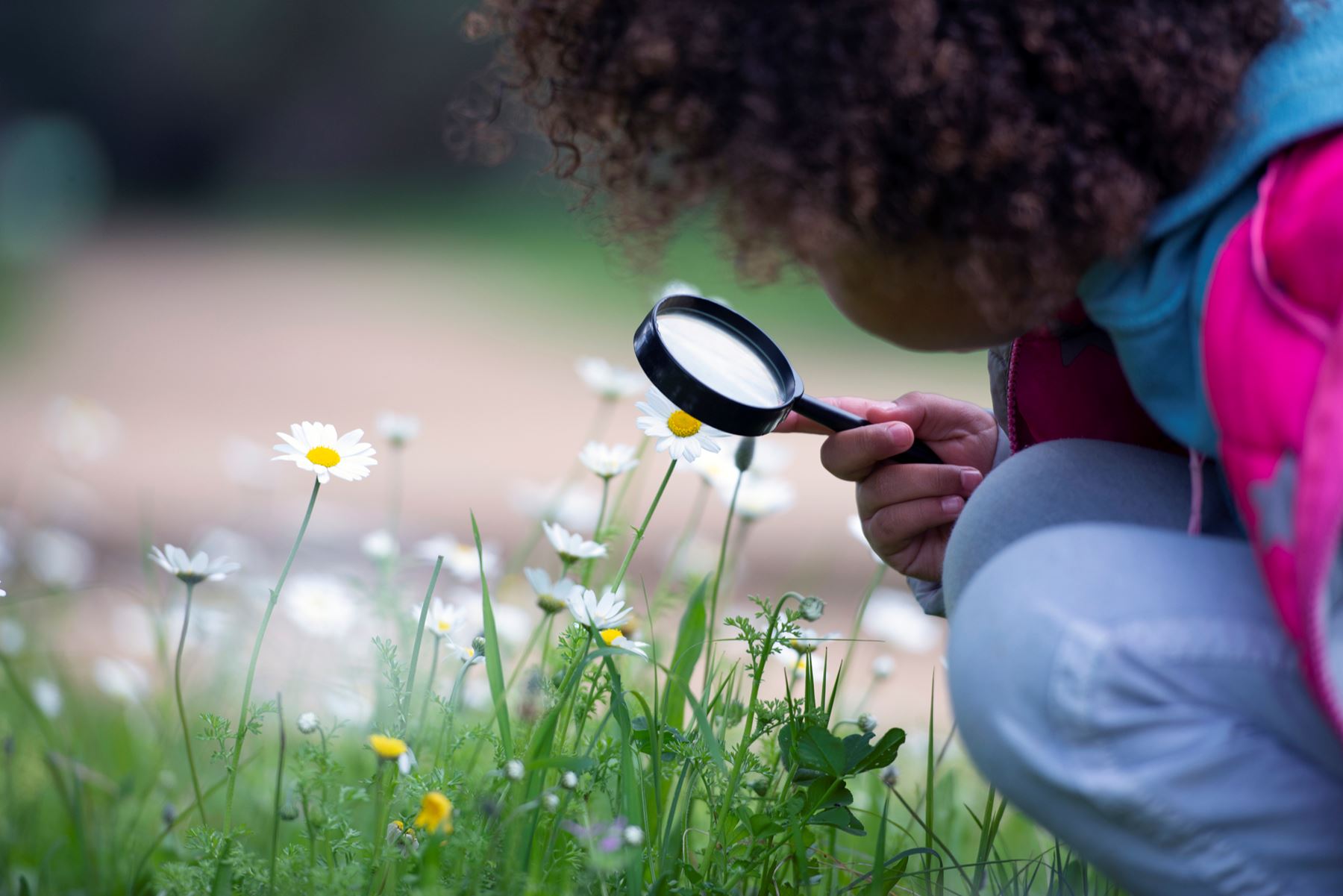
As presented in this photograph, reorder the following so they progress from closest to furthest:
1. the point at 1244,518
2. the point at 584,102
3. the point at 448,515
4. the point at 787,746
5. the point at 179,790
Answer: the point at 1244,518 < the point at 584,102 < the point at 787,746 < the point at 179,790 < the point at 448,515

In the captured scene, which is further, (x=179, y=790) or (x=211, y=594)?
(x=211, y=594)

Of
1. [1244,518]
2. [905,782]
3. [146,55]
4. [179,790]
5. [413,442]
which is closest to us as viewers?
[1244,518]

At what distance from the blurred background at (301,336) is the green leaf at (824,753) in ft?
1.11

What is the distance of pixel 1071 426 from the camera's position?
112 cm

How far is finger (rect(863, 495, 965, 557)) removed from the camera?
3.84 ft

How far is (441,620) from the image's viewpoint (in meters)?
1.16

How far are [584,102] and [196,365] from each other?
181 inches

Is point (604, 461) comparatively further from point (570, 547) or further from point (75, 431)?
point (75, 431)

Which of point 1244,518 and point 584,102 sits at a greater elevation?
point 584,102

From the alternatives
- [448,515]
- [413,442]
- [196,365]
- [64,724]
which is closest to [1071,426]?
[64,724]

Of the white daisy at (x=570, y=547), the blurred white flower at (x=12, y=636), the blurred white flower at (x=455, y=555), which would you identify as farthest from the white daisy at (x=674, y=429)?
the blurred white flower at (x=12, y=636)

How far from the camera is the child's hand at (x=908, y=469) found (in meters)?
1.14

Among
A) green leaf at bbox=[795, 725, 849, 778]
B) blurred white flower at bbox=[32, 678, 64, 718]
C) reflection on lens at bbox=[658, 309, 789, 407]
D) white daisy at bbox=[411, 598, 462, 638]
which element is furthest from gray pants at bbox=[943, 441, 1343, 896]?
blurred white flower at bbox=[32, 678, 64, 718]

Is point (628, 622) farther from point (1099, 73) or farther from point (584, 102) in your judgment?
point (1099, 73)
